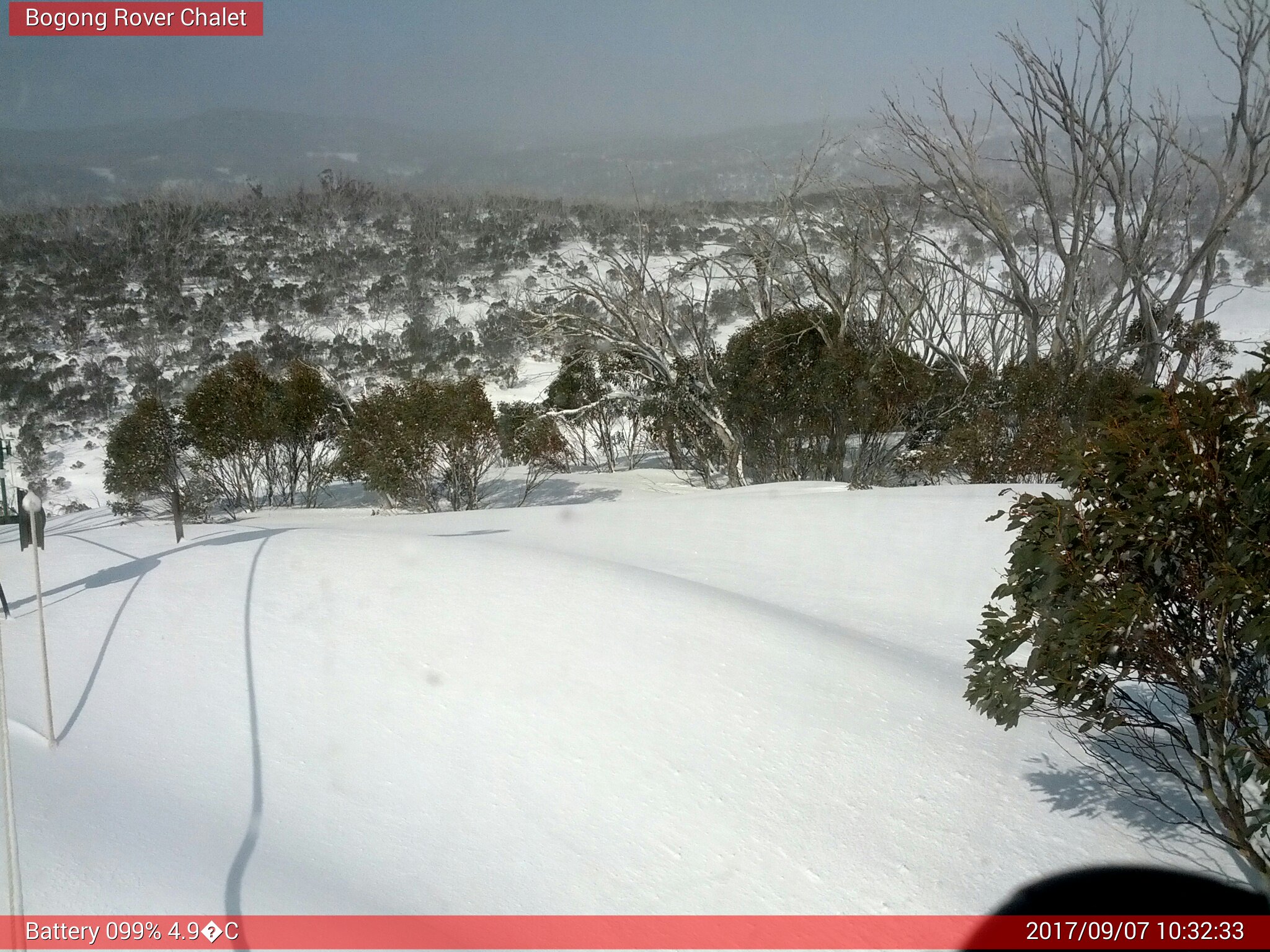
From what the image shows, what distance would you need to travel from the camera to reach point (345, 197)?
4078cm

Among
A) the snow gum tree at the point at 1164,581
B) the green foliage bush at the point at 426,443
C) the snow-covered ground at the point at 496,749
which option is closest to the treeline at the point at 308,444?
the green foliage bush at the point at 426,443

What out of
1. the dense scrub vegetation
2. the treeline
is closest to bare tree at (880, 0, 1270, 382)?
the dense scrub vegetation

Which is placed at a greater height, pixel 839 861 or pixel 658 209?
pixel 658 209

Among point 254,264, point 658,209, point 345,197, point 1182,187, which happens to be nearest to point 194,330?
point 254,264

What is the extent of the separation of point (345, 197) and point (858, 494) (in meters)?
36.2

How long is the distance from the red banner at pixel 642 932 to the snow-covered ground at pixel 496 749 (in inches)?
2.7

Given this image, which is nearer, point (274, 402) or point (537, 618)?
point (537, 618)

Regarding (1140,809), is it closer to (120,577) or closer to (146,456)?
(120,577)

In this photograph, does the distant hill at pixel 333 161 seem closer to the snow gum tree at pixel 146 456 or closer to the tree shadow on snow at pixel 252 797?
the snow gum tree at pixel 146 456

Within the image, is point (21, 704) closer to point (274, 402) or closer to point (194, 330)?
point (274, 402)

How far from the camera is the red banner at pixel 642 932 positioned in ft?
8.80

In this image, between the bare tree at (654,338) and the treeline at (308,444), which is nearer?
the treeline at (308,444)

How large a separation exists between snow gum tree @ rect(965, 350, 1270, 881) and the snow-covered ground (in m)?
0.84

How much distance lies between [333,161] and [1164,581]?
157 feet
